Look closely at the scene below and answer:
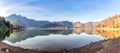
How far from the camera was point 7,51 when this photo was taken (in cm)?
2812

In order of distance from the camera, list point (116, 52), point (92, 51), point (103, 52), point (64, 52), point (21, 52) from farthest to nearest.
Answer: point (64, 52) < point (21, 52) < point (92, 51) < point (103, 52) < point (116, 52)

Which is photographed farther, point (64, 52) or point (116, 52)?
point (64, 52)

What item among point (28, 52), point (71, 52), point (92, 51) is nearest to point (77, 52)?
point (71, 52)

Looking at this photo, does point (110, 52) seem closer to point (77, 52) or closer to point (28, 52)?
A: point (77, 52)

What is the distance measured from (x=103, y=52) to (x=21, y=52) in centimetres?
1117

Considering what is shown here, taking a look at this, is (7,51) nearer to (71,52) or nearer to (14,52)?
(14,52)

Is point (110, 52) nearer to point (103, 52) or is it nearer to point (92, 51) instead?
point (103, 52)

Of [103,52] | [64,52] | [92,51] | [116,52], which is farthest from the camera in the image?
[64,52]

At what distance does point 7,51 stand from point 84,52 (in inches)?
379

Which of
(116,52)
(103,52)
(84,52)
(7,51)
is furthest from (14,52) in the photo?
(116,52)

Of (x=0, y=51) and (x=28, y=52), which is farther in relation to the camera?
(x=28, y=52)

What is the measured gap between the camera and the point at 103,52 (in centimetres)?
2312

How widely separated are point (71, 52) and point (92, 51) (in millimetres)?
3762

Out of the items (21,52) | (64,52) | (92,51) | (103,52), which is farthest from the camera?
(64,52)
